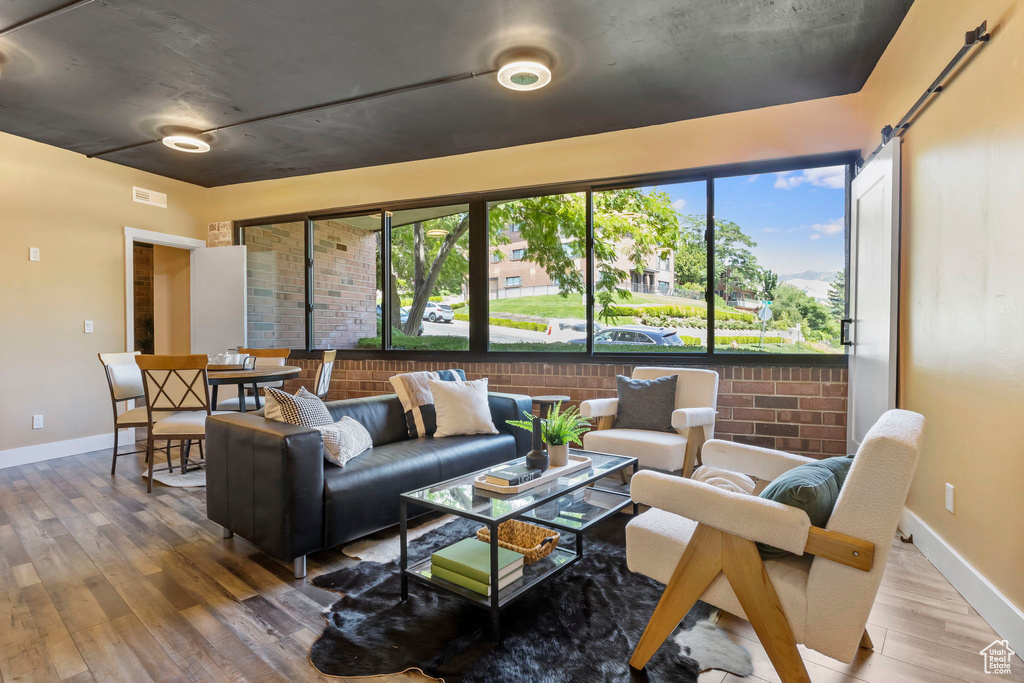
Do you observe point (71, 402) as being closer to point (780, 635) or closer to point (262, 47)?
point (262, 47)

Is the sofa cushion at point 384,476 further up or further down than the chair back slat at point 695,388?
further down

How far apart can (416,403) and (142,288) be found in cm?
680

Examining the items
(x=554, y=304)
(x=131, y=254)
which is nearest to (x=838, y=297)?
(x=554, y=304)

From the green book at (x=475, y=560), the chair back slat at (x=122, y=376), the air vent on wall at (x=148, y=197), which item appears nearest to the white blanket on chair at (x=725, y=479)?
the green book at (x=475, y=560)

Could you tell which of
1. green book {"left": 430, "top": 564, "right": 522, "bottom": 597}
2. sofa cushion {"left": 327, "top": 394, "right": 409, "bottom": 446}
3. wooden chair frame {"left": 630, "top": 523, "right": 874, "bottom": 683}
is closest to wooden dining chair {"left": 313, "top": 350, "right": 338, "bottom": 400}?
sofa cushion {"left": 327, "top": 394, "right": 409, "bottom": 446}

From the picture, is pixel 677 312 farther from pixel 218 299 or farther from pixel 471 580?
pixel 218 299

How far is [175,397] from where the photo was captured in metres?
4.06

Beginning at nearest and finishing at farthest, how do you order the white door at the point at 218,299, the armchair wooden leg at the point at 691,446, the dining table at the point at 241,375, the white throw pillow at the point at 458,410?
the armchair wooden leg at the point at 691,446
the white throw pillow at the point at 458,410
the dining table at the point at 241,375
the white door at the point at 218,299

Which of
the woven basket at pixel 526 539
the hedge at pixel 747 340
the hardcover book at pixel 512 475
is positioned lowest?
the woven basket at pixel 526 539

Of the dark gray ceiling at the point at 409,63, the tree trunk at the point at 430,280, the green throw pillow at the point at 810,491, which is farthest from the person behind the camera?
the tree trunk at the point at 430,280

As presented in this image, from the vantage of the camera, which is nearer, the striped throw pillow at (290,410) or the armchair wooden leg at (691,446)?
the striped throw pillow at (290,410)

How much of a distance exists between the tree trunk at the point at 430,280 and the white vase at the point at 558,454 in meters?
3.06

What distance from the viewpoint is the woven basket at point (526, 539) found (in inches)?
90.1

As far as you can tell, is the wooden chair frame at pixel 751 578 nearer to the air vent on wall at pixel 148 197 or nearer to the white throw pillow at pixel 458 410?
the white throw pillow at pixel 458 410
